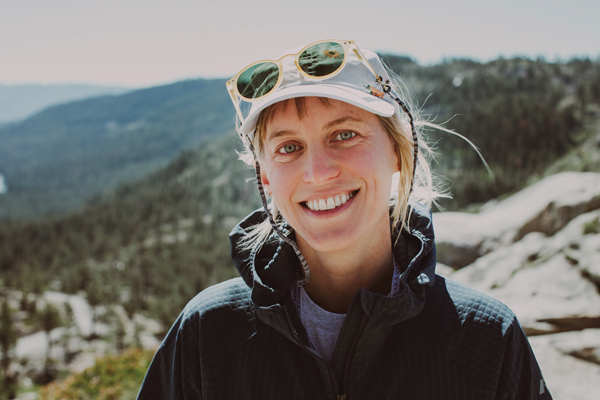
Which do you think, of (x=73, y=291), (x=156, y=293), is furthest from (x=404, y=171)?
(x=73, y=291)

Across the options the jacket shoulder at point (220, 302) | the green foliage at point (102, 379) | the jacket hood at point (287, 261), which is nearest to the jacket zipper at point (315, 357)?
the jacket hood at point (287, 261)

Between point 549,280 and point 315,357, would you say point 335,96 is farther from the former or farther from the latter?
point 549,280

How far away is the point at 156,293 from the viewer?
71938 millimetres

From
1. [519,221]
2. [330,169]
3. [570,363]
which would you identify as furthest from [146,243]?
[330,169]

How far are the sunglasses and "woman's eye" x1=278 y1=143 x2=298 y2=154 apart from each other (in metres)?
0.22

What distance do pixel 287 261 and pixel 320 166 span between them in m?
0.52

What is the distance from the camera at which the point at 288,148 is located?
5.79 feet

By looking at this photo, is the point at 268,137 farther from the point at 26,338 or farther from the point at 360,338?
the point at 26,338

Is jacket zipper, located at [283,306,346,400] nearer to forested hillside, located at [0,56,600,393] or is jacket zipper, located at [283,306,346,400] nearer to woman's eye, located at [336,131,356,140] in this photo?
woman's eye, located at [336,131,356,140]

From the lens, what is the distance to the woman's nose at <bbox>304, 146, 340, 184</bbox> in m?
1.66

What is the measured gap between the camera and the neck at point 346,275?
1901mm

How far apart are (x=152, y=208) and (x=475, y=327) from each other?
130 meters

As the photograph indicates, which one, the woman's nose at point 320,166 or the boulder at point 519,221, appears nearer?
the woman's nose at point 320,166

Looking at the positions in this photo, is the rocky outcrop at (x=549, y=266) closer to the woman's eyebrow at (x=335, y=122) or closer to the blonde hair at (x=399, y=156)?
the blonde hair at (x=399, y=156)
